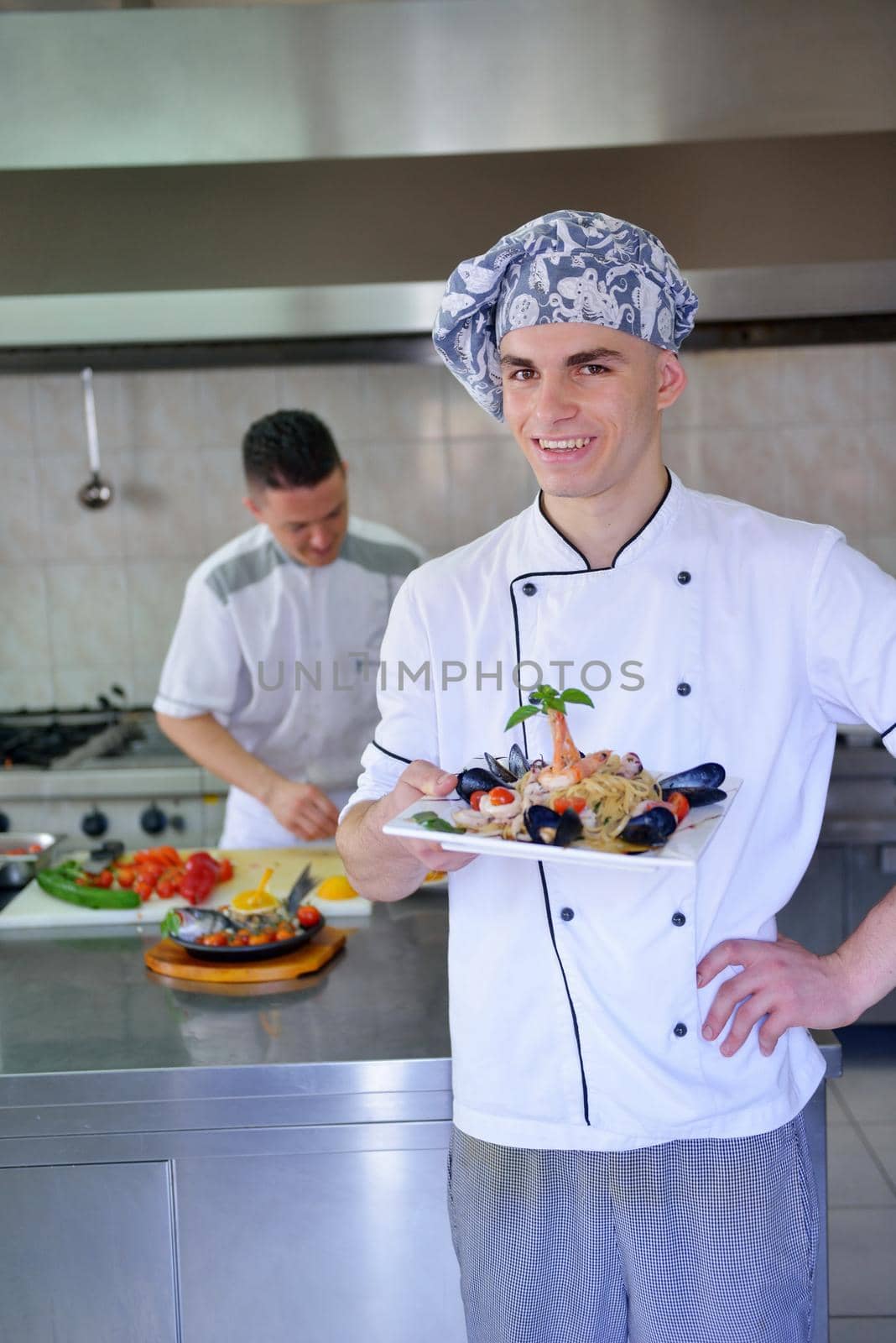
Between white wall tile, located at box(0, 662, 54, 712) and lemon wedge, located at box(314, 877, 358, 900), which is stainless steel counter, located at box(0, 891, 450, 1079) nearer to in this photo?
lemon wedge, located at box(314, 877, 358, 900)

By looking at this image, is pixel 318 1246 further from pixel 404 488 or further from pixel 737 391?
pixel 737 391

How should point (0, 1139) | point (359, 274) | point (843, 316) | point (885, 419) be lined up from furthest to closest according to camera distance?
point (885, 419), point (843, 316), point (359, 274), point (0, 1139)

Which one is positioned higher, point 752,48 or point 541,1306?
point 752,48

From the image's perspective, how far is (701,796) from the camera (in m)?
1.22

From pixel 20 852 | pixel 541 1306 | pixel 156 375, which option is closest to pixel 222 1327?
pixel 541 1306

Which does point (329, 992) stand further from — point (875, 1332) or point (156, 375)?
point (156, 375)

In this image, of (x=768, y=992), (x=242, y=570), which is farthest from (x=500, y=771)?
(x=242, y=570)

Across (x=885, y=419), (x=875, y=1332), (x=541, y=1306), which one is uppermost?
(x=885, y=419)

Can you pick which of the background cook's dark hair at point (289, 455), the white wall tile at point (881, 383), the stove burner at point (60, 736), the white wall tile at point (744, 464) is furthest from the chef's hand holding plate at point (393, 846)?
the white wall tile at point (881, 383)

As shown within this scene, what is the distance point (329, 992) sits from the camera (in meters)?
1.84

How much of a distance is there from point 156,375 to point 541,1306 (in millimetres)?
3006

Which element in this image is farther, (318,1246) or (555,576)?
(318,1246)

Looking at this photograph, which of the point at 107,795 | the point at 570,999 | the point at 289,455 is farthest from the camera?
the point at 107,795

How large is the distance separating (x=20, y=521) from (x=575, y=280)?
289 centimetres
